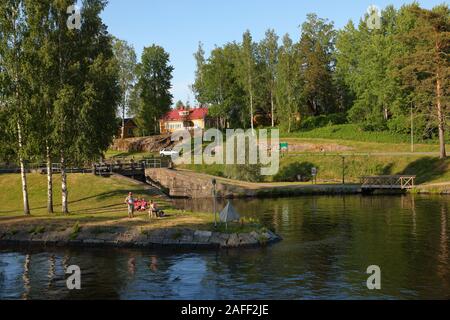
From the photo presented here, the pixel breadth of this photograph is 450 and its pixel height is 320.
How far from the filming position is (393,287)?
999 inches

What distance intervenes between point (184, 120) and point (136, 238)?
107 metres

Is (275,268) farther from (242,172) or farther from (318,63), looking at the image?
(318,63)

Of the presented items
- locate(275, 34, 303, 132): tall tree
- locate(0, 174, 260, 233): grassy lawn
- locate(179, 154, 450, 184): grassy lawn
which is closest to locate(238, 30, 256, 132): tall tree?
locate(275, 34, 303, 132): tall tree

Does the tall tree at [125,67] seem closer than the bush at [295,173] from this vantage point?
No

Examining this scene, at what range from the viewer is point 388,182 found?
69.7 m

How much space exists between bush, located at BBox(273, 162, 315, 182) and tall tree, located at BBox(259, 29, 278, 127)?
33448mm

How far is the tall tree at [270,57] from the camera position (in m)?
115

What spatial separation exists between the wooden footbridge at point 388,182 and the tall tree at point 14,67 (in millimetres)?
44053

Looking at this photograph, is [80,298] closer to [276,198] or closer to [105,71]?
[105,71]

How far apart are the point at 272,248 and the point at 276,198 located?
3192cm

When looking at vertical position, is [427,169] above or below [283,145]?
below

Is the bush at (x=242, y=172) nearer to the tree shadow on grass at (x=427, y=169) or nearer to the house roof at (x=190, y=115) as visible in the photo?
the tree shadow on grass at (x=427, y=169)

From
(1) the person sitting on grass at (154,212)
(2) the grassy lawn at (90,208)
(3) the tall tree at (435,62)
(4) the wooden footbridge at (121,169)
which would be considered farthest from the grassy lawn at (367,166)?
(1) the person sitting on grass at (154,212)

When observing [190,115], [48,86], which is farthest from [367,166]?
[190,115]
